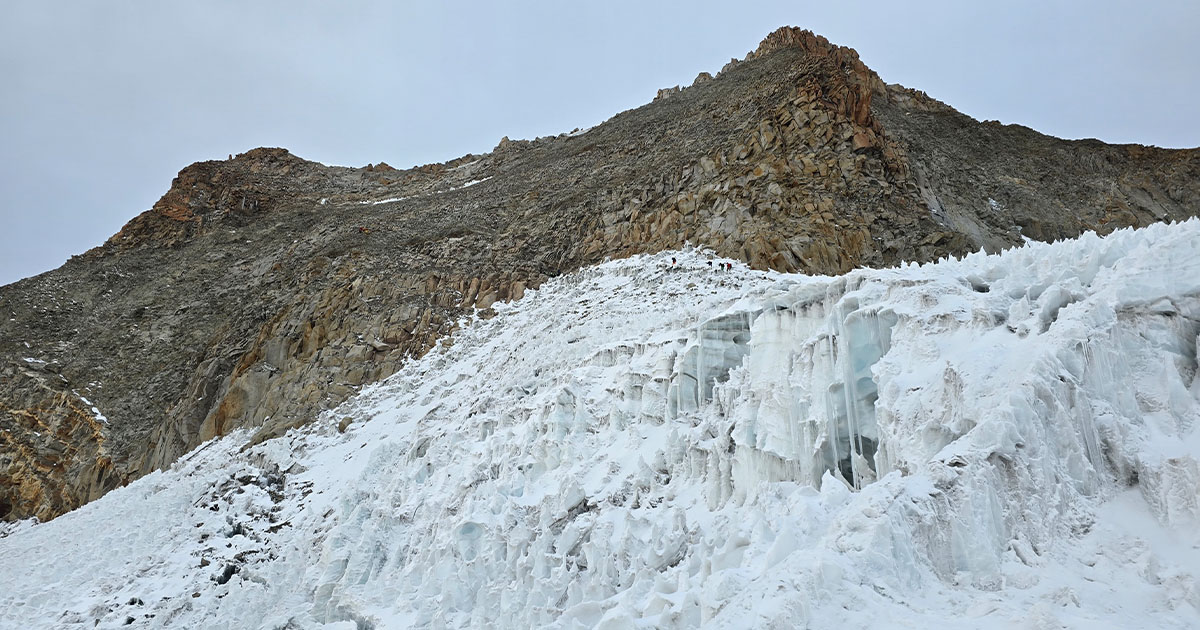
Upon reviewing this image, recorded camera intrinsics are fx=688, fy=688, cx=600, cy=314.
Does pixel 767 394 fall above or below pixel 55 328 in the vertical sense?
below

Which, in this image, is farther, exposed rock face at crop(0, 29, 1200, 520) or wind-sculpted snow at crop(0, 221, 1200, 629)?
exposed rock face at crop(0, 29, 1200, 520)

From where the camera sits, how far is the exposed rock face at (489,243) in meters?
24.1

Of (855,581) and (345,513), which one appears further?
(345,513)

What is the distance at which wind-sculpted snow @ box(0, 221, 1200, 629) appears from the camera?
6391mm

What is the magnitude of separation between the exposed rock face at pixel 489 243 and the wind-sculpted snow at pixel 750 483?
5542 millimetres

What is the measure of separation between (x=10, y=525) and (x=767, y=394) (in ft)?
102

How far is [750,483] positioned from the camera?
32.7 ft

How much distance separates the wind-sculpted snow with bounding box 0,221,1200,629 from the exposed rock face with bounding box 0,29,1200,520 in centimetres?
554

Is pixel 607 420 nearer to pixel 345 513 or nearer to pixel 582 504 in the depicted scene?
pixel 582 504

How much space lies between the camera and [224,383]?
27141mm

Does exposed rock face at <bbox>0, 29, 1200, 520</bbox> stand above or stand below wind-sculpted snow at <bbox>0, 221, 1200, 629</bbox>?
above

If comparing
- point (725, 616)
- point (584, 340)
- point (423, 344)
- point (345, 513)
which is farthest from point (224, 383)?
point (725, 616)

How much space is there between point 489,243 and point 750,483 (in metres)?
22.5

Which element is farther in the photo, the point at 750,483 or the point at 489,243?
the point at 489,243
